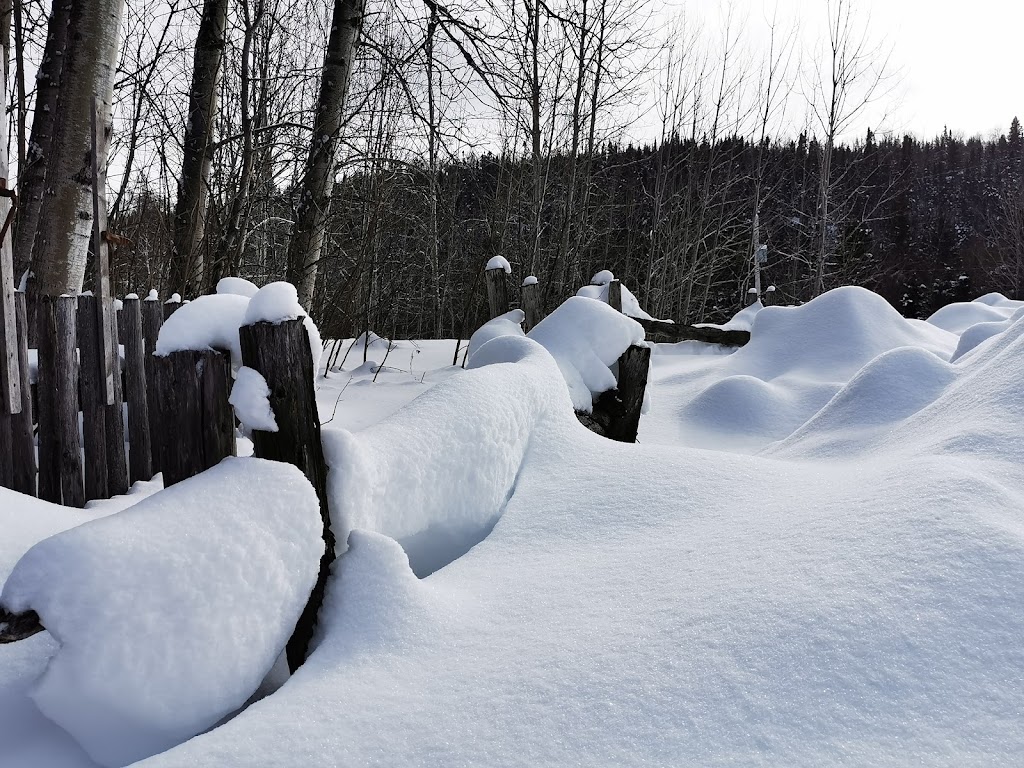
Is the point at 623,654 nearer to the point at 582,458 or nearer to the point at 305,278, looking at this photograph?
the point at 582,458

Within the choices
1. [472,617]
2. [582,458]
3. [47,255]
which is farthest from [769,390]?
[47,255]

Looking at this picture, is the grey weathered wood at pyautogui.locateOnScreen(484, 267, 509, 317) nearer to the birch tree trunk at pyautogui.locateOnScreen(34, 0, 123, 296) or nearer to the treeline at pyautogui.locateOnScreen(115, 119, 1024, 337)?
the treeline at pyautogui.locateOnScreen(115, 119, 1024, 337)

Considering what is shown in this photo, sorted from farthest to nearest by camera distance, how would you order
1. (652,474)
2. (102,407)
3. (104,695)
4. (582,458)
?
(102,407) < (582,458) < (652,474) < (104,695)

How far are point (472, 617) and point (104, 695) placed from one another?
0.74m

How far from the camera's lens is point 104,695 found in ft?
3.76

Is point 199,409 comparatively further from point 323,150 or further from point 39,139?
point 323,150

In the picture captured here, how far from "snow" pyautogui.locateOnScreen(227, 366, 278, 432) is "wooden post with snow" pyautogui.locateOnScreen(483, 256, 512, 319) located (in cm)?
554

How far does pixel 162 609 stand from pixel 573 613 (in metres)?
0.85

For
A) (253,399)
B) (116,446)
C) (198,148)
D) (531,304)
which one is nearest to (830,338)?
(531,304)

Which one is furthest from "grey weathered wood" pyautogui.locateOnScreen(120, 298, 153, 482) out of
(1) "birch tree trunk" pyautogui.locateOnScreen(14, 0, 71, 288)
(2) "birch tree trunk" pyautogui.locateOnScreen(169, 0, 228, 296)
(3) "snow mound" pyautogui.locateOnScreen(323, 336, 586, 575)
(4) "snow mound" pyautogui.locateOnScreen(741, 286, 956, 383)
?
(4) "snow mound" pyautogui.locateOnScreen(741, 286, 956, 383)

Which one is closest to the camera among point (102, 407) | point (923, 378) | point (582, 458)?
point (582, 458)

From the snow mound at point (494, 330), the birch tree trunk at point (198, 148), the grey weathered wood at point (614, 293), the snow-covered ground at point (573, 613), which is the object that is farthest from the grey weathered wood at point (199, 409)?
the grey weathered wood at point (614, 293)

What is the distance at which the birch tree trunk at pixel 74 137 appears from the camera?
3.25 metres

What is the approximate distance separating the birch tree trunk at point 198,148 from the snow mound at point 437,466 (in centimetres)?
327
